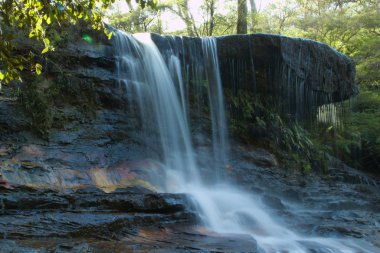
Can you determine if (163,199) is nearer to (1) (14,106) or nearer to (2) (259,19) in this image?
(1) (14,106)

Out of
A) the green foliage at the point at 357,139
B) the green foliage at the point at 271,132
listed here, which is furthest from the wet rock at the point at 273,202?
the green foliage at the point at 357,139

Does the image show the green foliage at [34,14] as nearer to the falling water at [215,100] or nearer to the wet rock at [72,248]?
the wet rock at [72,248]

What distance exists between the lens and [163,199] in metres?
5.95

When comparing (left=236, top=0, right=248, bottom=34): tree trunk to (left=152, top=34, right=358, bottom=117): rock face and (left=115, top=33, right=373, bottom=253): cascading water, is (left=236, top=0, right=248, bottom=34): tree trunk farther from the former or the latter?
(left=115, top=33, right=373, bottom=253): cascading water

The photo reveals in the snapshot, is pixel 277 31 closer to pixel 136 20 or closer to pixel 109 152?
pixel 136 20

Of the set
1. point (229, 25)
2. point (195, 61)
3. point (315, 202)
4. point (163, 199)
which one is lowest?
point (315, 202)

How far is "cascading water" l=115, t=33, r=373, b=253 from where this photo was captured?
7.03 metres

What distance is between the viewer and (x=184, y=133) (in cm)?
1024

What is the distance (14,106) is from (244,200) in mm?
5232

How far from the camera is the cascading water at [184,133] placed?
277 inches

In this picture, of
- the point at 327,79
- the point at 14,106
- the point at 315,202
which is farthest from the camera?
the point at 327,79

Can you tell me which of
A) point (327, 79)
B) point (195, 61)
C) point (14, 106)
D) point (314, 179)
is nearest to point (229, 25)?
point (327, 79)

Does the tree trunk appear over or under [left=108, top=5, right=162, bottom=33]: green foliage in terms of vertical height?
under

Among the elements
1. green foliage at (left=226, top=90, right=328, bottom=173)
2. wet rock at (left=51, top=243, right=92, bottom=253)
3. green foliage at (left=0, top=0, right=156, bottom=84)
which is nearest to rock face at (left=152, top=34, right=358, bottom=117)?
green foliage at (left=226, top=90, right=328, bottom=173)
